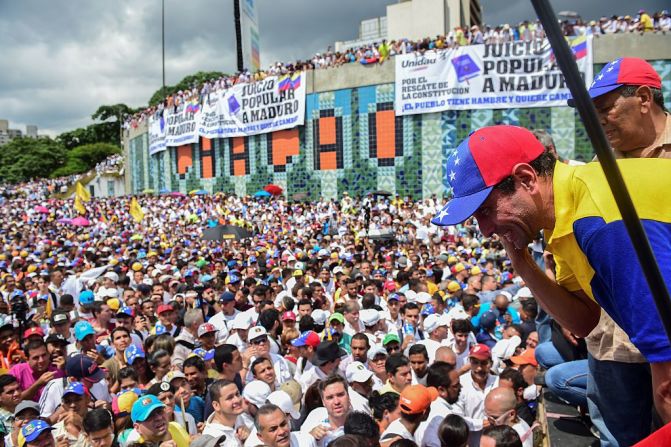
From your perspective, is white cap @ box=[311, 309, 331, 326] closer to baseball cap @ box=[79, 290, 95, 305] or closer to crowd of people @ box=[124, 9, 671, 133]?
baseball cap @ box=[79, 290, 95, 305]

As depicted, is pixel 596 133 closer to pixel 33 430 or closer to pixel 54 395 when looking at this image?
pixel 33 430

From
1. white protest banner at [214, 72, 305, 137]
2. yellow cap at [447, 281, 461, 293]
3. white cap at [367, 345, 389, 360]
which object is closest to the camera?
white cap at [367, 345, 389, 360]

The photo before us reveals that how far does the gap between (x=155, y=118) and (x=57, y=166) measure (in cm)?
4537

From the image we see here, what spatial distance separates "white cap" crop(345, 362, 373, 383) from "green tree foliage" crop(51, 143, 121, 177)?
80501 millimetres

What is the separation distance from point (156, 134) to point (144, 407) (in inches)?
1571

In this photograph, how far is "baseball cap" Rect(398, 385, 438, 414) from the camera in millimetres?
4277

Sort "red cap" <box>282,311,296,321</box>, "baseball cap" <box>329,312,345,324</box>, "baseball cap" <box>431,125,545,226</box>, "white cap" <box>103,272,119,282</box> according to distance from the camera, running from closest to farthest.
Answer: "baseball cap" <box>431,125,545,226</box> < "baseball cap" <box>329,312,345,324</box> < "red cap" <box>282,311,296,321</box> < "white cap" <box>103,272,119,282</box>

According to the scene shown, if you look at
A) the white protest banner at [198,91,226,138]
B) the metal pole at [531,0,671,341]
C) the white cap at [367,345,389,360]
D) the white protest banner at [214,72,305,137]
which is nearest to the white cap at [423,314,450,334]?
the white cap at [367,345,389,360]

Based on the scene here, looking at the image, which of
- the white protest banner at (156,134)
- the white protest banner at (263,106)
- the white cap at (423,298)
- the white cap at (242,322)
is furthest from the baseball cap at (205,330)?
the white protest banner at (156,134)

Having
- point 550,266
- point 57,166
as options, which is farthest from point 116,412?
point 57,166

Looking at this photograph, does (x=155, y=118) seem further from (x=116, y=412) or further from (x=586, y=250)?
(x=586, y=250)

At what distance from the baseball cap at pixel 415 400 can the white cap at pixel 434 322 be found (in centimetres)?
236

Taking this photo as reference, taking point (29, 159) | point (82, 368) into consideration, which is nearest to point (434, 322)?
point (82, 368)

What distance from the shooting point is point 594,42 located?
24219 millimetres
